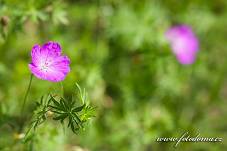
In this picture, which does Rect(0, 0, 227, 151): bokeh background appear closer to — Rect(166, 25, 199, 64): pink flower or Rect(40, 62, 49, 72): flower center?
Rect(166, 25, 199, 64): pink flower

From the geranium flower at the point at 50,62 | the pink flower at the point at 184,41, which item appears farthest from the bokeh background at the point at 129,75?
the geranium flower at the point at 50,62

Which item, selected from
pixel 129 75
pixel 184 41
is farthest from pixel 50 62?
pixel 184 41

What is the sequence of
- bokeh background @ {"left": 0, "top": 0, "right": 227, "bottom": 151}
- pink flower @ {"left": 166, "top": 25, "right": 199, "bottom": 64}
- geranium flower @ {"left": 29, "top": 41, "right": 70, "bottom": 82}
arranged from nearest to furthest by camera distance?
1. geranium flower @ {"left": 29, "top": 41, "right": 70, "bottom": 82}
2. bokeh background @ {"left": 0, "top": 0, "right": 227, "bottom": 151}
3. pink flower @ {"left": 166, "top": 25, "right": 199, "bottom": 64}

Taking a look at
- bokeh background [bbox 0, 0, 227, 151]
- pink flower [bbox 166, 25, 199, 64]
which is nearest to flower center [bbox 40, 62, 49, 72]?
bokeh background [bbox 0, 0, 227, 151]

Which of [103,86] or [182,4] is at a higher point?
[182,4]

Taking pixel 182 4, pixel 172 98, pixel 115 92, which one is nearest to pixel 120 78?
pixel 115 92

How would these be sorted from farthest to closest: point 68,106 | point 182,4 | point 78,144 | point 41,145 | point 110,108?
point 182,4 → point 110,108 → point 78,144 → point 41,145 → point 68,106

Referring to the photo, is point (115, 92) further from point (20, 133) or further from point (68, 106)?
point (68, 106)

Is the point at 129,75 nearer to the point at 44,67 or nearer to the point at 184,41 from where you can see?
the point at 184,41
